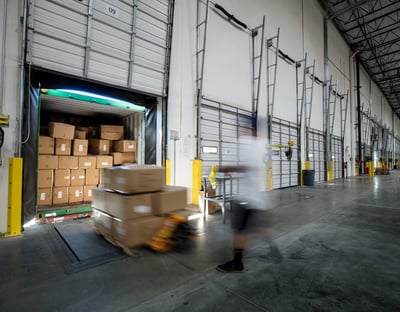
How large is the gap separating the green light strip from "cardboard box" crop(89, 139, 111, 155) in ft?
3.12

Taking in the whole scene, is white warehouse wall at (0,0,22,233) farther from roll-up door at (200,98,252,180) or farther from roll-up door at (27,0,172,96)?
roll-up door at (200,98,252,180)

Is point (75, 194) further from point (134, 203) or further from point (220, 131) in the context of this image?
point (220, 131)

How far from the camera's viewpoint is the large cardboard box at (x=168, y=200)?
111 inches

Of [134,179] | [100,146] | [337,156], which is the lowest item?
[134,179]

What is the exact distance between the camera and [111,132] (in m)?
4.96

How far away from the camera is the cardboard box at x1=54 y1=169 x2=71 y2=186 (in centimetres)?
398

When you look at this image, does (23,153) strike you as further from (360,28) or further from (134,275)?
(360,28)

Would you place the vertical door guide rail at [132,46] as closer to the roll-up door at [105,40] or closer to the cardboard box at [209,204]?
the roll-up door at [105,40]

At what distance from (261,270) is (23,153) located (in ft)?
11.9

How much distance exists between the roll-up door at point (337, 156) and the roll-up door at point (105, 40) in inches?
512

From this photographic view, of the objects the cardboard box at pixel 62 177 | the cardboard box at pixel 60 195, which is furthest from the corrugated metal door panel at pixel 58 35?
the cardboard box at pixel 60 195

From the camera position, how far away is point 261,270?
6.95ft

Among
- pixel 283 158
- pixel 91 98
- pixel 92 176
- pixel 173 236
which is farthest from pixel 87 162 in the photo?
pixel 283 158

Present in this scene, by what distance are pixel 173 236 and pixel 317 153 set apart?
36.5 feet
